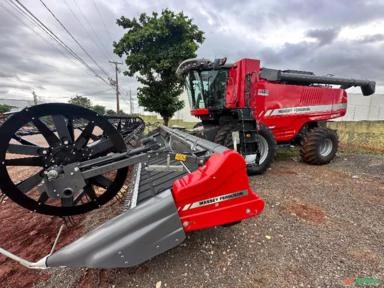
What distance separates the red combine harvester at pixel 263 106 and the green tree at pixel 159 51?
8.32m

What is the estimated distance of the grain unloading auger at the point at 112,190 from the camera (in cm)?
186

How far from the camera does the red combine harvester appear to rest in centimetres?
533

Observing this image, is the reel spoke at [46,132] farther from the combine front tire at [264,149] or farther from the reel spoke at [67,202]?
the combine front tire at [264,149]

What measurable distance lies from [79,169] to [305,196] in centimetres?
344

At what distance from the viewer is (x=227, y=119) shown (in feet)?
20.0

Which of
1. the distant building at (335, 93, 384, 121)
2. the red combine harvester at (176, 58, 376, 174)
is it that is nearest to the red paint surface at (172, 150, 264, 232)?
the red combine harvester at (176, 58, 376, 174)

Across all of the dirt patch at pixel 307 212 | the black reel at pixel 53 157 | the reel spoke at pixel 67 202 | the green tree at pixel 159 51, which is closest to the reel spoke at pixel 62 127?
the black reel at pixel 53 157

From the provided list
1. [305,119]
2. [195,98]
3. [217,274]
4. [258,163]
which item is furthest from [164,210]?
[305,119]

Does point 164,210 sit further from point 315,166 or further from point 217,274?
point 315,166

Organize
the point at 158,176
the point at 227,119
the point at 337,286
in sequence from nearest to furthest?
1. the point at 337,286
2. the point at 158,176
3. the point at 227,119

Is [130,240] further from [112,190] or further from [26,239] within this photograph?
[26,239]

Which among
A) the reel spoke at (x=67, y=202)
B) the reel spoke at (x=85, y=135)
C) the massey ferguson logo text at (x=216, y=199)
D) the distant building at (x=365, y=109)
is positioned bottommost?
the reel spoke at (x=67, y=202)

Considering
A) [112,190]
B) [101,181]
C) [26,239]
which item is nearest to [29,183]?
[101,181]

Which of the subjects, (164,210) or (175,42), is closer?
(164,210)
